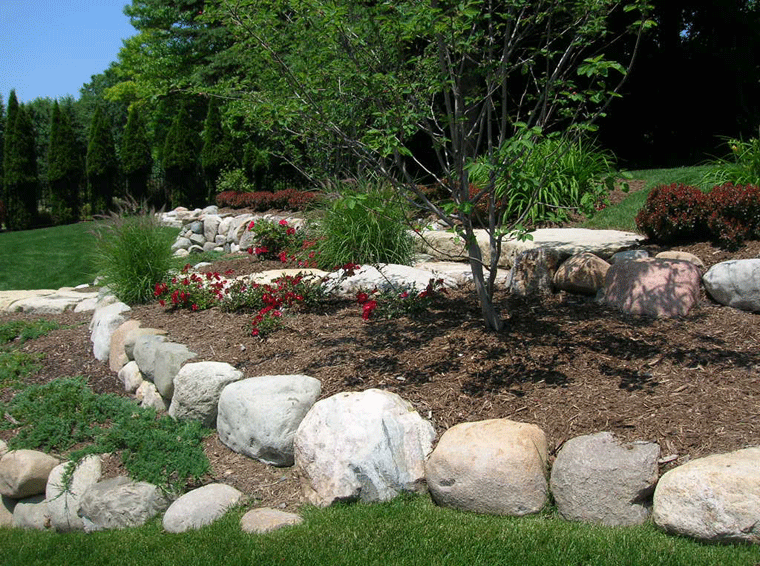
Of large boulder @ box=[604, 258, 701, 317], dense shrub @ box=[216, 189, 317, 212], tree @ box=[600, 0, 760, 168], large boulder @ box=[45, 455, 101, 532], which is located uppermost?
tree @ box=[600, 0, 760, 168]

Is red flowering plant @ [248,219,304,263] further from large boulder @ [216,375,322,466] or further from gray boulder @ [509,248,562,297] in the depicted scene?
large boulder @ [216,375,322,466]

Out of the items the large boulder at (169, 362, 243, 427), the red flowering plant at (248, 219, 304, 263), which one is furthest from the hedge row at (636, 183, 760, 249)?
the red flowering plant at (248, 219, 304, 263)

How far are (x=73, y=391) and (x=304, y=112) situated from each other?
289 centimetres

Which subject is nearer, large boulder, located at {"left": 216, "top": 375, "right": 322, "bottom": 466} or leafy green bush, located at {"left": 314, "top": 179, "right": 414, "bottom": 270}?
large boulder, located at {"left": 216, "top": 375, "right": 322, "bottom": 466}

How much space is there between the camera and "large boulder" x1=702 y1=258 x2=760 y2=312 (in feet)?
14.7

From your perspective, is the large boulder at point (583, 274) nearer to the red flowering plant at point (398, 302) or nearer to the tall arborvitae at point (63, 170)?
the red flowering plant at point (398, 302)

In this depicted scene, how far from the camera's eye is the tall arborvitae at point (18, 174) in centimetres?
2097

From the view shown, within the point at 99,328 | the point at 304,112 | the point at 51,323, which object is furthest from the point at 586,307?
the point at 51,323

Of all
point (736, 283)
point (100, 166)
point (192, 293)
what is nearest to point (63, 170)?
point (100, 166)

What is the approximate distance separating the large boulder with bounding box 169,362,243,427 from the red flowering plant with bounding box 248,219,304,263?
3.87 meters

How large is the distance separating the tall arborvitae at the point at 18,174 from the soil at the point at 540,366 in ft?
58.4

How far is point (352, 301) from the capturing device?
235 inches

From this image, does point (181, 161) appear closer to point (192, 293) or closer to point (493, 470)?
point (192, 293)

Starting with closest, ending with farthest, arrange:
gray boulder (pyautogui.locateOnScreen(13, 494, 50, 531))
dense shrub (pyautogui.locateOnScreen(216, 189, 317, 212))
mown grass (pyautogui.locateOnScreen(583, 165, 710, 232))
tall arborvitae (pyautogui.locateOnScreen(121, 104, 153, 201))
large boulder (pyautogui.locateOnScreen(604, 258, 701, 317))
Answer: gray boulder (pyautogui.locateOnScreen(13, 494, 50, 531)), large boulder (pyautogui.locateOnScreen(604, 258, 701, 317)), mown grass (pyautogui.locateOnScreen(583, 165, 710, 232)), dense shrub (pyautogui.locateOnScreen(216, 189, 317, 212)), tall arborvitae (pyautogui.locateOnScreen(121, 104, 153, 201))
